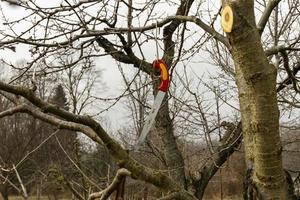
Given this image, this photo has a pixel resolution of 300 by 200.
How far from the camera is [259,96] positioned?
2574mm

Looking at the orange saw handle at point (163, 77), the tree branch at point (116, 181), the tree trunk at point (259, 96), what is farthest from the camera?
the orange saw handle at point (163, 77)

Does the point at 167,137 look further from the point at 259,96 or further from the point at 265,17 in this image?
the point at 259,96

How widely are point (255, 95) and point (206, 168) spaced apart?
153 inches

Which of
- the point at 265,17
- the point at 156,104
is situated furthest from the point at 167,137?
the point at 156,104

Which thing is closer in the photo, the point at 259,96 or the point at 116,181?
the point at 116,181

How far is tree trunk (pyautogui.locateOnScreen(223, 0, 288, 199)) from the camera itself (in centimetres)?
249

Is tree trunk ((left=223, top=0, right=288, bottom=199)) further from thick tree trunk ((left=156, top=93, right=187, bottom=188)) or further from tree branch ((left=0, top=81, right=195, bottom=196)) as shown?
thick tree trunk ((left=156, top=93, right=187, bottom=188))

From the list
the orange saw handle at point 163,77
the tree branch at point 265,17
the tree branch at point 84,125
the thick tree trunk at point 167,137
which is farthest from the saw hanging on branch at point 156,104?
the thick tree trunk at point 167,137

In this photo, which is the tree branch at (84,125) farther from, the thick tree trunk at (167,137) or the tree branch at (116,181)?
the thick tree trunk at (167,137)

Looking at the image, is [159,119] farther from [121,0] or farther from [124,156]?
[124,156]

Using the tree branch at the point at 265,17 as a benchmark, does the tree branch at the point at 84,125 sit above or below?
below

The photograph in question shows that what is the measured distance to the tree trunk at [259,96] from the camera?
249cm

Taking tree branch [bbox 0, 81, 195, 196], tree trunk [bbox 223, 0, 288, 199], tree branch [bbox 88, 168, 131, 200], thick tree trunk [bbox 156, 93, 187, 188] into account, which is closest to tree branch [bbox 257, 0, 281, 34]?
tree trunk [bbox 223, 0, 288, 199]

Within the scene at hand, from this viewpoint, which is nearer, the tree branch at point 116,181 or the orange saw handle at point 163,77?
the tree branch at point 116,181
